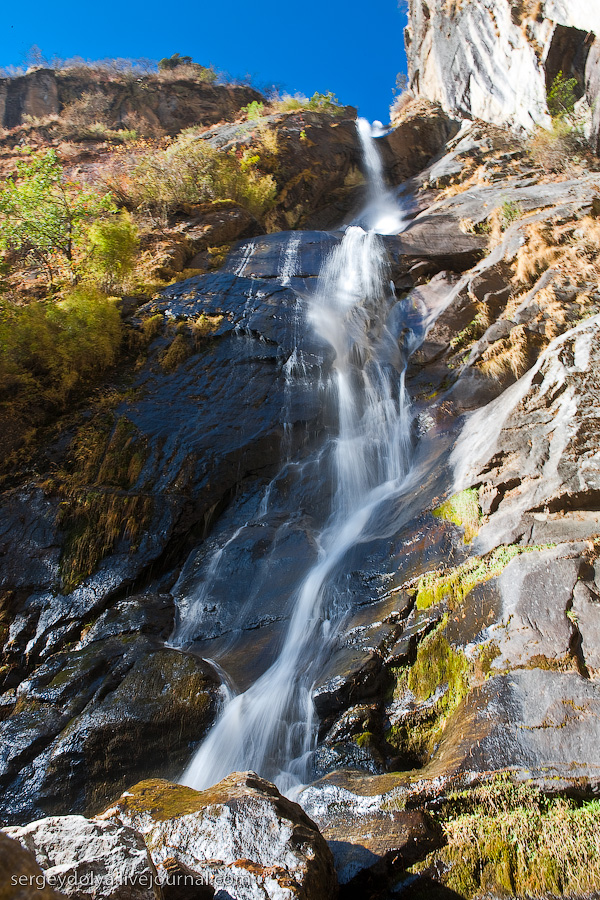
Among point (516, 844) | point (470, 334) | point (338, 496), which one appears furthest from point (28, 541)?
point (470, 334)

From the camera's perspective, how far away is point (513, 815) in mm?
3291

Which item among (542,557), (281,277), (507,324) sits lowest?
(542,557)

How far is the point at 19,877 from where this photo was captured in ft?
5.24

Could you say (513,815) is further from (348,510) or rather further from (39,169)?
(39,169)

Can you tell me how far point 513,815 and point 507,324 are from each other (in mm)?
8797

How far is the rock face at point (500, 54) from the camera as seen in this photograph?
604 inches

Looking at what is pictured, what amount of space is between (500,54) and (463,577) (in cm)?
2263

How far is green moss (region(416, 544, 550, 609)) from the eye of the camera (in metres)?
5.30

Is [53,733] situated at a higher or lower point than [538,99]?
lower

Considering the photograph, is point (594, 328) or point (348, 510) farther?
point (348, 510)

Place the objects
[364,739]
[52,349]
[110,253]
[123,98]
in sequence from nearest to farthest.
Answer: [364,739] → [52,349] → [110,253] → [123,98]

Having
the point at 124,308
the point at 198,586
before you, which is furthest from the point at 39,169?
the point at 198,586

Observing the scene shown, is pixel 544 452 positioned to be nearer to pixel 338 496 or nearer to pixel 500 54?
pixel 338 496

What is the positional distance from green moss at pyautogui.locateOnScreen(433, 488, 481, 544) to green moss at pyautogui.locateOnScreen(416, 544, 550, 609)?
64 cm
